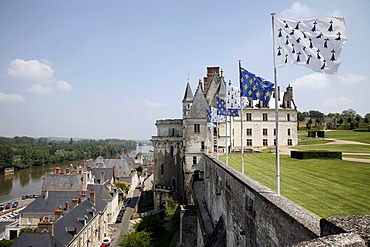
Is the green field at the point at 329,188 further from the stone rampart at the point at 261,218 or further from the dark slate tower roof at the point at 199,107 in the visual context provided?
the dark slate tower roof at the point at 199,107

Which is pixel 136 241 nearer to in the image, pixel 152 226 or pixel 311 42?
pixel 152 226

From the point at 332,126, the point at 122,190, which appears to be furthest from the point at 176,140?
the point at 332,126

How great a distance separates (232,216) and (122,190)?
43677mm

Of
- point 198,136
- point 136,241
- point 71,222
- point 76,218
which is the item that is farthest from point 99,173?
point 198,136

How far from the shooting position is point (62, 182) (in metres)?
38.5

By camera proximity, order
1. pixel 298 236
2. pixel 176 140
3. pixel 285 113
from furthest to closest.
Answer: pixel 285 113
pixel 176 140
pixel 298 236

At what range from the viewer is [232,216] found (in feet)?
35.3

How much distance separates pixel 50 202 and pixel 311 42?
33019 millimetres

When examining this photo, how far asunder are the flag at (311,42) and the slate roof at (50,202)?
30843mm

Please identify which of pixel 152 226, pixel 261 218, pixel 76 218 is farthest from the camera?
pixel 152 226

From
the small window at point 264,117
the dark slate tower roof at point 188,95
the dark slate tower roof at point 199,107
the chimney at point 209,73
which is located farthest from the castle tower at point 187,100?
the small window at point 264,117

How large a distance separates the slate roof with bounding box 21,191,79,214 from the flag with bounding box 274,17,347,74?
30.8m

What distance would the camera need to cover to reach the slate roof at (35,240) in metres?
19.8

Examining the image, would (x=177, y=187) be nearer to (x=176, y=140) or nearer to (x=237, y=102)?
(x=176, y=140)
